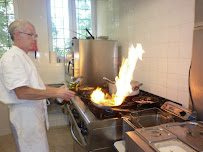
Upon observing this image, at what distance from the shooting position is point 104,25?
2793 millimetres

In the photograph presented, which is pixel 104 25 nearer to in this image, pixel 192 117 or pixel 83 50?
pixel 83 50

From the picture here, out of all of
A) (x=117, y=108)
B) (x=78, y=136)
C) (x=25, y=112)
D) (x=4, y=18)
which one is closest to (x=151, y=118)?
(x=117, y=108)

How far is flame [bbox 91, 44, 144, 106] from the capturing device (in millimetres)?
1397

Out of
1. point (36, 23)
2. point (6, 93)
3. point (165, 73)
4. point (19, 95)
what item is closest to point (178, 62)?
point (165, 73)

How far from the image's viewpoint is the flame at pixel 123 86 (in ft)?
4.58

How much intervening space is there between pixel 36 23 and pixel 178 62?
2.22 meters

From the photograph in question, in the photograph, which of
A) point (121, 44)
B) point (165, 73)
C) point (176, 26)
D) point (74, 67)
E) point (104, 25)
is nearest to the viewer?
point (176, 26)

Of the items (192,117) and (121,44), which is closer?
(192,117)

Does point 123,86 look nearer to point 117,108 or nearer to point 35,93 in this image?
point 117,108

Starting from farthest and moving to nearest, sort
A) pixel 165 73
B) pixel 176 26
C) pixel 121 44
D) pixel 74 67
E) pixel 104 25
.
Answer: pixel 104 25
pixel 121 44
pixel 74 67
pixel 165 73
pixel 176 26

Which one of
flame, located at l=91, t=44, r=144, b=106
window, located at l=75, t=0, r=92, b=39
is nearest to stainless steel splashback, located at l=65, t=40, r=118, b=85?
flame, located at l=91, t=44, r=144, b=106

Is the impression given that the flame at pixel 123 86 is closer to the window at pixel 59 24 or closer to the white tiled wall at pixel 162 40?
the white tiled wall at pixel 162 40

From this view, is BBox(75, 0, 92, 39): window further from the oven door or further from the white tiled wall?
the oven door

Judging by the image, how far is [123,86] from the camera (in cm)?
160
